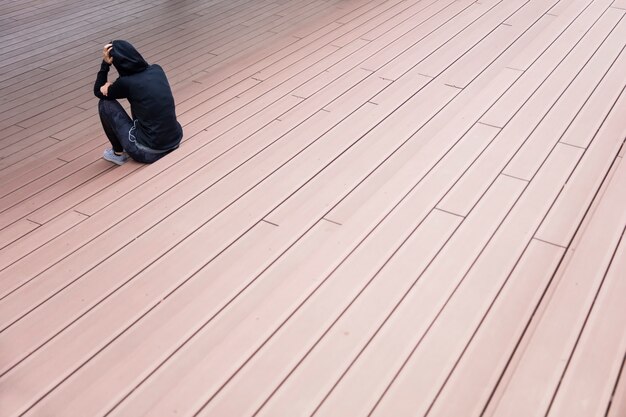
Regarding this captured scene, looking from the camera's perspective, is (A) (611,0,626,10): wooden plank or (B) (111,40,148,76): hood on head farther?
(A) (611,0,626,10): wooden plank

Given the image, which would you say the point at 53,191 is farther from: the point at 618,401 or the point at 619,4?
the point at 619,4

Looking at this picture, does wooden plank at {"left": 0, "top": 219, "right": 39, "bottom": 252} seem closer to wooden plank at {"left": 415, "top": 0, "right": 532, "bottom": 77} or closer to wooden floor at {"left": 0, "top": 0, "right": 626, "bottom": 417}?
wooden floor at {"left": 0, "top": 0, "right": 626, "bottom": 417}

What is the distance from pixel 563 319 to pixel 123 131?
8.04ft

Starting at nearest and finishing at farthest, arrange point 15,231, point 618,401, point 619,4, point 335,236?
point 618,401 → point 335,236 → point 15,231 → point 619,4

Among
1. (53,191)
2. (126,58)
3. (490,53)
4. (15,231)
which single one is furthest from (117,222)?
(490,53)

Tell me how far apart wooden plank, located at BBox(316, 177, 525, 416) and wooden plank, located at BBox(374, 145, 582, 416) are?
3 centimetres

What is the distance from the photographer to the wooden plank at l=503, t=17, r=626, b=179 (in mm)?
3404

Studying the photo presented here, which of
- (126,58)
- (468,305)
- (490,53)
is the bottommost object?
(490,53)

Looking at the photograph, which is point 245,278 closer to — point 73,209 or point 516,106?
point 73,209

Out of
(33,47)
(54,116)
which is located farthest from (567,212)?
(33,47)

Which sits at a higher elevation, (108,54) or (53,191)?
(108,54)

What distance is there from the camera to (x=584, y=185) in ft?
10.5

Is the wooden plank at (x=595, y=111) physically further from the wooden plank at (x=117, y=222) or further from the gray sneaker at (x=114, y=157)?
the gray sneaker at (x=114, y=157)

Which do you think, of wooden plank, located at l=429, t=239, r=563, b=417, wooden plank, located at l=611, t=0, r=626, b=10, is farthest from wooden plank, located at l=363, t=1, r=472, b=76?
wooden plank, located at l=429, t=239, r=563, b=417
